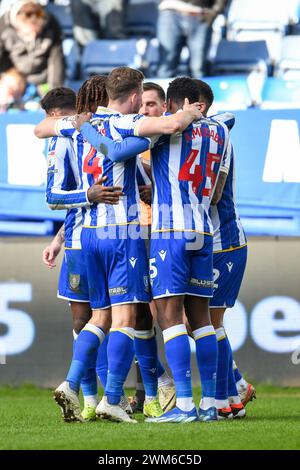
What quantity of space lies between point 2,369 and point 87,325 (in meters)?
2.94

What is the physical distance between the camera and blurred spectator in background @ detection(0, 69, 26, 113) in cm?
1203

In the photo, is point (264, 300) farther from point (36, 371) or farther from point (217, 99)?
point (217, 99)

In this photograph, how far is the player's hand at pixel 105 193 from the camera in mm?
6094

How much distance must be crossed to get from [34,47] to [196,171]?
660cm

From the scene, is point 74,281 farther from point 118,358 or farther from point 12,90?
point 12,90

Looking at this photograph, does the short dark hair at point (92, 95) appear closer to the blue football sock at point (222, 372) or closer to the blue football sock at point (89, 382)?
the blue football sock at point (89, 382)

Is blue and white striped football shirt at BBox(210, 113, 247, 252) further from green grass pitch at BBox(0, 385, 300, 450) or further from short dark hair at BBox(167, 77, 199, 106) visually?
green grass pitch at BBox(0, 385, 300, 450)

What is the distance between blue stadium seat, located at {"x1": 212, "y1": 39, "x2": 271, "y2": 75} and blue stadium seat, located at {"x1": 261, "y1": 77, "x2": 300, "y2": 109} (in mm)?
846


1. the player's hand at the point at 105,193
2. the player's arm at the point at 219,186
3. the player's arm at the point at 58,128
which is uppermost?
the player's arm at the point at 58,128

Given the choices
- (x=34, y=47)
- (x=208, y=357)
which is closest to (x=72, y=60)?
(x=34, y=47)

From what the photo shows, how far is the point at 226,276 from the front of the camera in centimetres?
664

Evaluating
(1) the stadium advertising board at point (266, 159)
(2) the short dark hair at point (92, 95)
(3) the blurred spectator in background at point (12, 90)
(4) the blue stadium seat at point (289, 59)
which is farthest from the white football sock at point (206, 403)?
(4) the blue stadium seat at point (289, 59)

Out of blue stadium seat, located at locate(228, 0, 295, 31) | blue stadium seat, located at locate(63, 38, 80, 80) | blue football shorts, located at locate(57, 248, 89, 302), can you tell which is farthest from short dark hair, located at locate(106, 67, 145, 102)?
blue stadium seat, located at locate(228, 0, 295, 31)

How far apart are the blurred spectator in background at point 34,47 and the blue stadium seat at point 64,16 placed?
4.24ft
